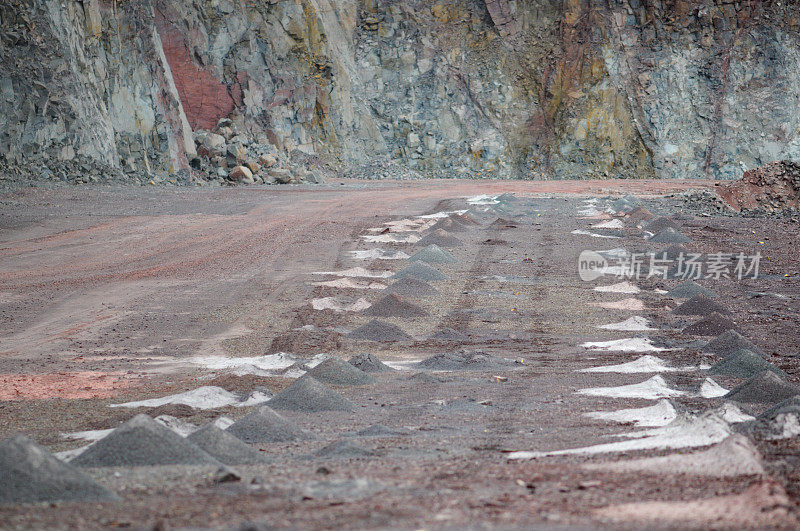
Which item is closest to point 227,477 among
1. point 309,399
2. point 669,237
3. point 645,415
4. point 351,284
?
point 309,399

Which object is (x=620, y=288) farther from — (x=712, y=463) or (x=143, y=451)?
(x=143, y=451)

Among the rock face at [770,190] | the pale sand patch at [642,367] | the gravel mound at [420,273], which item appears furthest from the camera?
the rock face at [770,190]

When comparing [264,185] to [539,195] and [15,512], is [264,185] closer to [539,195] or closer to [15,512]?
[539,195]

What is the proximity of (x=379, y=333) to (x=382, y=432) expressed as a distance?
4.22m

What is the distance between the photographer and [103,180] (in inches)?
1043

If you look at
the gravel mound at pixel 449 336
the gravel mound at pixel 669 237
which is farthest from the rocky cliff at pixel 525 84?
the gravel mound at pixel 449 336

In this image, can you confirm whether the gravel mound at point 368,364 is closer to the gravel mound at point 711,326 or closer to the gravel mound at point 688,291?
the gravel mound at point 711,326

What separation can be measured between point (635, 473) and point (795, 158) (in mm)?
46125

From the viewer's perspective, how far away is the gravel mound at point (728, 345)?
8.73 m

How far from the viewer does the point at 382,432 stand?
6043 millimetres

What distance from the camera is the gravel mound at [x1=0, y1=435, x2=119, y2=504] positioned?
3982 millimetres

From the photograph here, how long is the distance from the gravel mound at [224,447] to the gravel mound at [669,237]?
13535 mm

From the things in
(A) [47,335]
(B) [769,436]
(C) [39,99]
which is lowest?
(A) [47,335]

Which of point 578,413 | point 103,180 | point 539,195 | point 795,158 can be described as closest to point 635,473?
point 578,413
